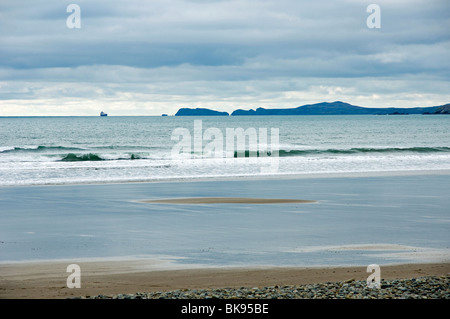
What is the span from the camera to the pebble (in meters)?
8.27

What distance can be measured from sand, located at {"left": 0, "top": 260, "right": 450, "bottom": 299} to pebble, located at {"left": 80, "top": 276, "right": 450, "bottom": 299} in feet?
1.67

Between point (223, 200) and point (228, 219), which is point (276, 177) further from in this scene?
point (228, 219)

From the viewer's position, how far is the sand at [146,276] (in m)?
9.19

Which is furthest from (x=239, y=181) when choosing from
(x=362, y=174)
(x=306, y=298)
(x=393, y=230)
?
(x=306, y=298)

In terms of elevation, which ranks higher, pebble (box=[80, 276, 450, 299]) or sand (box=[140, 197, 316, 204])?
sand (box=[140, 197, 316, 204])

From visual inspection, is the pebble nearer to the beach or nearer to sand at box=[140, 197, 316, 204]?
the beach

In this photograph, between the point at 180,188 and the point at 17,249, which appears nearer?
the point at 17,249

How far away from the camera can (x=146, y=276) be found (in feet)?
32.8

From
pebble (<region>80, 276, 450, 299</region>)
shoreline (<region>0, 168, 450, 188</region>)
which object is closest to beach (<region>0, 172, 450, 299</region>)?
pebble (<region>80, 276, 450, 299</region>)

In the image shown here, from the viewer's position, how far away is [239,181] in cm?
2752

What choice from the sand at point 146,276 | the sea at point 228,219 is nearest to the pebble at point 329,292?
the sand at point 146,276

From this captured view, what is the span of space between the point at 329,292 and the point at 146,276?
3217 mm

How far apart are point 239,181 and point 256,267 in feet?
55.8
